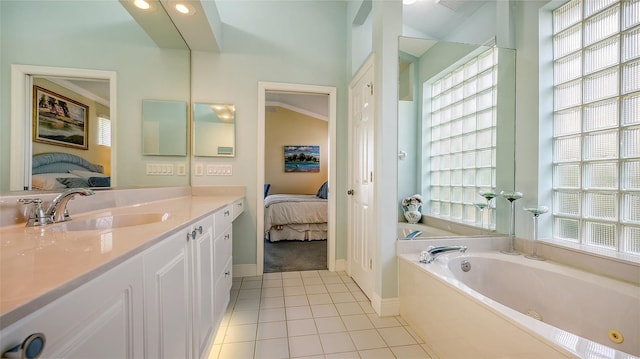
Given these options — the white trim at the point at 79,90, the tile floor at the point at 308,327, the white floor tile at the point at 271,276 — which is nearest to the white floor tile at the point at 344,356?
the tile floor at the point at 308,327

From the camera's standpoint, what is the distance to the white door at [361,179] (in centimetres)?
208

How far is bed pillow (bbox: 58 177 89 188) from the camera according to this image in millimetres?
1174

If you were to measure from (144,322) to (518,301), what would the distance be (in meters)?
1.98

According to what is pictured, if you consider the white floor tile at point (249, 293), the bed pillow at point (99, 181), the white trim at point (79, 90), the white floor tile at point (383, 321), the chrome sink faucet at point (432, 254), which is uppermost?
the white trim at point (79, 90)

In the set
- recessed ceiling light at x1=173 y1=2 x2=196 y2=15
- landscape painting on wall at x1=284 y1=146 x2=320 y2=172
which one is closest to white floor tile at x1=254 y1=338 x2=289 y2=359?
recessed ceiling light at x1=173 y1=2 x2=196 y2=15

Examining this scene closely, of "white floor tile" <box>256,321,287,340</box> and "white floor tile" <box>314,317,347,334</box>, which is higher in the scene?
"white floor tile" <box>256,321,287,340</box>

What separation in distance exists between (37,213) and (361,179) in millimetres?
1991

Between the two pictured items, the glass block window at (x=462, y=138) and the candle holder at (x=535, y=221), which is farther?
the glass block window at (x=462, y=138)

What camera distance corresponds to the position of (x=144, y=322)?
691 mm

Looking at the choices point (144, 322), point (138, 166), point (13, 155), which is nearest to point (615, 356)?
point (144, 322)

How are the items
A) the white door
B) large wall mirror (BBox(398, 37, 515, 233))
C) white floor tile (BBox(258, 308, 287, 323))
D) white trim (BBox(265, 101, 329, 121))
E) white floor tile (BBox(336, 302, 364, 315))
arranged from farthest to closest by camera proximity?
white trim (BBox(265, 101, 329, 121)), the white door, large wall mirror (BBox(398, 37, 515, 233)), white floor tile (BBox(336, 302, 364, 315)), white floor tile (BBox(258, 308, 287, 323))

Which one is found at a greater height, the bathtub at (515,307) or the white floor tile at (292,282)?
the bathtub at (515,307)

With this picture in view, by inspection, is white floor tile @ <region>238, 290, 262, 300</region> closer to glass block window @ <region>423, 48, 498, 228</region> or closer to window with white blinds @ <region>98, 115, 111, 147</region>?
window with white blinds @ <region>98, 115, 111, 147</region>

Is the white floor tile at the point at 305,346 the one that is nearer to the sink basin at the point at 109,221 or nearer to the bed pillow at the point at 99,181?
the sink basin at the point at 109,221
